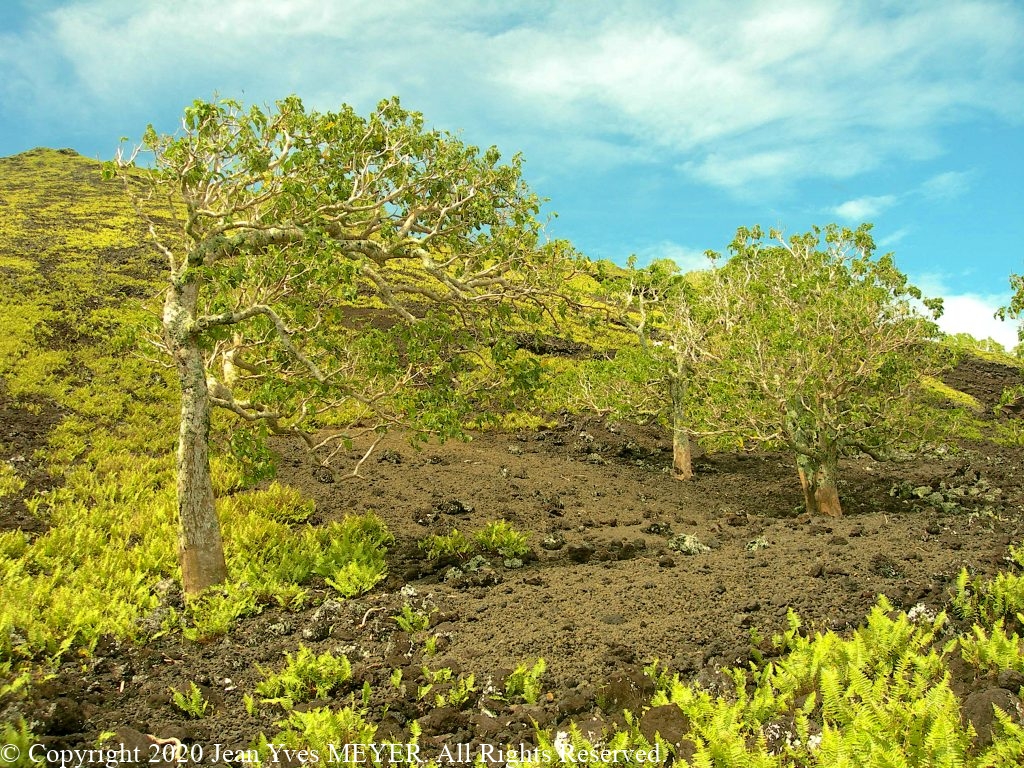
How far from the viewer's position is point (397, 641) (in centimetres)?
756

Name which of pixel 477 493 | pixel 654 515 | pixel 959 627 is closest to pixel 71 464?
pixel 477 493

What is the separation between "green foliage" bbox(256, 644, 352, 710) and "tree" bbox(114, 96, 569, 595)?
3247mm

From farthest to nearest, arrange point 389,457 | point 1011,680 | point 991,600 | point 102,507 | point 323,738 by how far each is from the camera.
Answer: point 389,457, point 102,507, point 991,600, point 323,738, point 1011,680

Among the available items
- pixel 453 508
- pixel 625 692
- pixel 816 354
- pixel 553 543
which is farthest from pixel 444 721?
pixel 816 354

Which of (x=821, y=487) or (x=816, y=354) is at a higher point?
(x=816, y=354)

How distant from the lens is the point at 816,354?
496 inches

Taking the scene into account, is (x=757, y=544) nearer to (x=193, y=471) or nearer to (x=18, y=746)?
(x=193, y=471)

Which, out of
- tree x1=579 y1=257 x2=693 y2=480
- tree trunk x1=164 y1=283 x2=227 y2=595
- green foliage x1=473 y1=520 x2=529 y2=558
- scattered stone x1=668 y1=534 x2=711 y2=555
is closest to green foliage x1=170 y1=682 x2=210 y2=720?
tree trunk x1=164 y1=283 x2=227 y2=595

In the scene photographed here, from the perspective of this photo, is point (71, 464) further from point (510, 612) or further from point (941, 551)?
point (941, 551)

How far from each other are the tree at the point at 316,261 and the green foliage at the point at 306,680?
3.25 meters

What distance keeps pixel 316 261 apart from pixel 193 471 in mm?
3491

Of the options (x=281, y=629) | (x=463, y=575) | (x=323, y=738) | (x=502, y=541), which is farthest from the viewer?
(x=502, y=541)

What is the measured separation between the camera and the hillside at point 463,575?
244 inches

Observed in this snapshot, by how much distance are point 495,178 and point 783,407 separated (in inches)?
274
